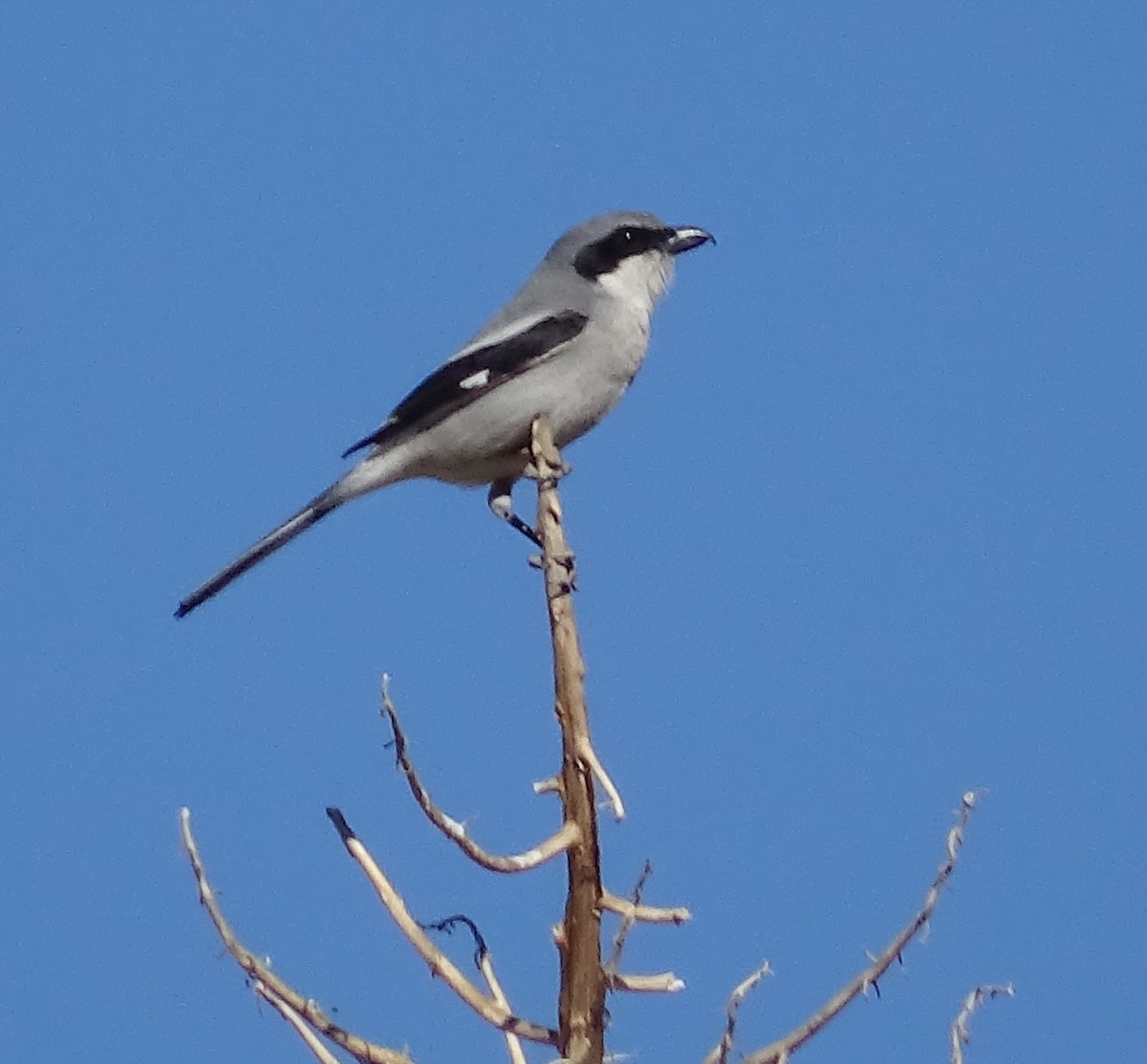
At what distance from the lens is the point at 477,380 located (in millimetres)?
4898

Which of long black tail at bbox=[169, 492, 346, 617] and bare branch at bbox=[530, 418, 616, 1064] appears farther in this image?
long black tail at bbox=[169, 492, 346, 617]

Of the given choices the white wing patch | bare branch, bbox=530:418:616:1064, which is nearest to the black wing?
the white wing patch

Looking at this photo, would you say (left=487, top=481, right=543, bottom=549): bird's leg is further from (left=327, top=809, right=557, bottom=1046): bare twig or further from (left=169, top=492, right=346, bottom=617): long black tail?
(left=327, top=809, right=557, bottom=1046): bare twig

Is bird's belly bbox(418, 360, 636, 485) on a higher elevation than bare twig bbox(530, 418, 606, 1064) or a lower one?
higher

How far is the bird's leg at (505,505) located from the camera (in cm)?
502

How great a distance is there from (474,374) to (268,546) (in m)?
0.75

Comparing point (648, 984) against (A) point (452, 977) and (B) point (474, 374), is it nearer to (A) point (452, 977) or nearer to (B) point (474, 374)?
(A) point (452, 977)

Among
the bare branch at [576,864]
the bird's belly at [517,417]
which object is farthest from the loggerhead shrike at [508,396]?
the bare branch at [576,864]

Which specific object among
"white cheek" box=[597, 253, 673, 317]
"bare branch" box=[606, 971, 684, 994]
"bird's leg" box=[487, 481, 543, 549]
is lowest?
"bare branch" box=[606, 971, 684, 994]

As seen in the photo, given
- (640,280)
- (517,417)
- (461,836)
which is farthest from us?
(640,280)

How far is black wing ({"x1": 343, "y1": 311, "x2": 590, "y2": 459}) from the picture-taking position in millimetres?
4895

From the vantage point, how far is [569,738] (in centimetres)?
252

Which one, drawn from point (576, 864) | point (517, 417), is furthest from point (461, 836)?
point (517, 417)

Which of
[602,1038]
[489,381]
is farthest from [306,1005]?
[489,381]
